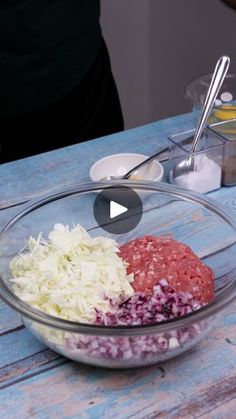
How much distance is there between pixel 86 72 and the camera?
154 centimetres

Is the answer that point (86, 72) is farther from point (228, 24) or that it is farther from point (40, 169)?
point (228, 24)

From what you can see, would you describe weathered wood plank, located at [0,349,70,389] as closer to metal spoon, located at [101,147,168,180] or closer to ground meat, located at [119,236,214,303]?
ground meat, located at [119,236,214,303]

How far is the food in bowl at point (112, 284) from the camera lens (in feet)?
2.18

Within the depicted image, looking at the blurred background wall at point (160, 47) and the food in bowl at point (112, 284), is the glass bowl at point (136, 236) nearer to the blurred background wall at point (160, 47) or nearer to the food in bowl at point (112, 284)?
the food in bowl at point (112, 284)

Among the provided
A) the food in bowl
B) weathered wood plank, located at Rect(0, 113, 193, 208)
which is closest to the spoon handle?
weathered wood plank, located at Rect(0, 113, 193, 208)

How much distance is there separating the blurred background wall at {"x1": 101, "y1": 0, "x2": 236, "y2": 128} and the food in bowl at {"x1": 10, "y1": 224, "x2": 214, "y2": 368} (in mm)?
1431

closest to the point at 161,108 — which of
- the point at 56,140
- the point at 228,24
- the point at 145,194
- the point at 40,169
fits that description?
the point at 228,24

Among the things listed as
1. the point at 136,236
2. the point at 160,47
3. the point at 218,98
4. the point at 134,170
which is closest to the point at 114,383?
the point at 136,236

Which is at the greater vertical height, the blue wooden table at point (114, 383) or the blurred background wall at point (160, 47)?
the blue wooden table at point (114, 383)

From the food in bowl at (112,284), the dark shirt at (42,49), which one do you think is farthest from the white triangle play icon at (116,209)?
the dark shirt at (42,49)

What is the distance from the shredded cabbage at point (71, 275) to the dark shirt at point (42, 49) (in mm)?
718

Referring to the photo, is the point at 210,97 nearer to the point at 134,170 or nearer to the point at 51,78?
the point at 134,170
